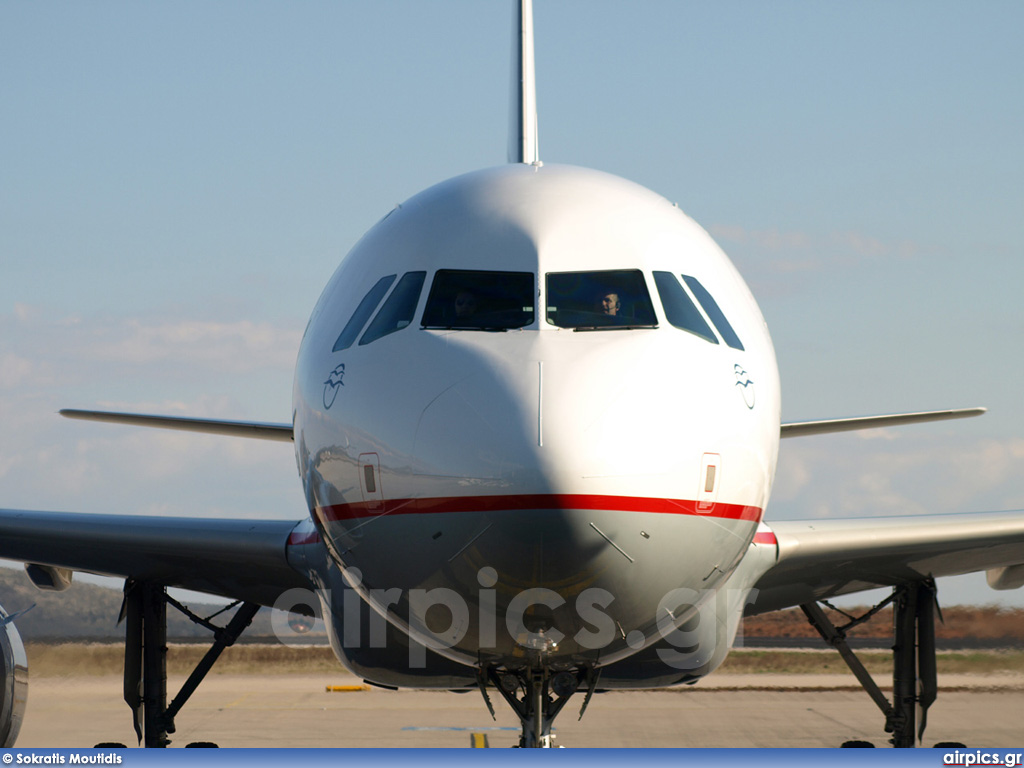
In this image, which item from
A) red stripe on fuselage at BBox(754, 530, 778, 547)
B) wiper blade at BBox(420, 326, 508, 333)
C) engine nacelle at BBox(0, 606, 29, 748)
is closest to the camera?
wiper blade at BBox(420, 326, 508, 333)

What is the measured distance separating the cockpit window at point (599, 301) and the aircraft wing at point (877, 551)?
3711mm

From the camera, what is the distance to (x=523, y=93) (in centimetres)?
1301

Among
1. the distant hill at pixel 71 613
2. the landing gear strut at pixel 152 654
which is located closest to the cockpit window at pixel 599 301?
the landing gear strut at pixel 152 654

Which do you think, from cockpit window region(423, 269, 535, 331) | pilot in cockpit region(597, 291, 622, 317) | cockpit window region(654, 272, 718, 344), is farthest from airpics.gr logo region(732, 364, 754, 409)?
cockpit window region(423, 269, 535, 331)

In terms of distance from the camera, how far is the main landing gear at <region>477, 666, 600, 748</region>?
731 centimetres

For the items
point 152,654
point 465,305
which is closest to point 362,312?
point 465,305

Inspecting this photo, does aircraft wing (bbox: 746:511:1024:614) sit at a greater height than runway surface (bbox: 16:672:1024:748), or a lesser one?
greater

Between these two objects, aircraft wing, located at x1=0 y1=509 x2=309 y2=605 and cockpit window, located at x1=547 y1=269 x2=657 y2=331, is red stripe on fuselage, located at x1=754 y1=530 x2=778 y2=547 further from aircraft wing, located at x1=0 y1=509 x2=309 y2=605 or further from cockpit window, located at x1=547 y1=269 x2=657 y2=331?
aircraft wing, located at x1=0 y1=509 x2=309 y2=605

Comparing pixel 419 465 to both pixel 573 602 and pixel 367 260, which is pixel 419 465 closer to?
pixel 573 602

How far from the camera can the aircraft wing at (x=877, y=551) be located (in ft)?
33.7

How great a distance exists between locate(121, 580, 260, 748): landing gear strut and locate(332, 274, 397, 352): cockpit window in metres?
5.14

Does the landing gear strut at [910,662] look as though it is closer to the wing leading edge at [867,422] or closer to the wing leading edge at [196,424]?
the wing leading edge at [867,422]

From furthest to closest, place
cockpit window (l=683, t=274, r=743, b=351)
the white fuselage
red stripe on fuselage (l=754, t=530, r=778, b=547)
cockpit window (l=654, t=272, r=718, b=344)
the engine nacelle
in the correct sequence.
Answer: the engine nacelle → red stripe on fuselage (l=754, t=530, r=778, b=547) → cockpit window (l=683, t=274, r=743, b=351) → cockpit window (l=654, t=272, r=718, b=344) → the white fuselage

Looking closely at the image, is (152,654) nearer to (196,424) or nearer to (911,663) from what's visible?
(196,424)
